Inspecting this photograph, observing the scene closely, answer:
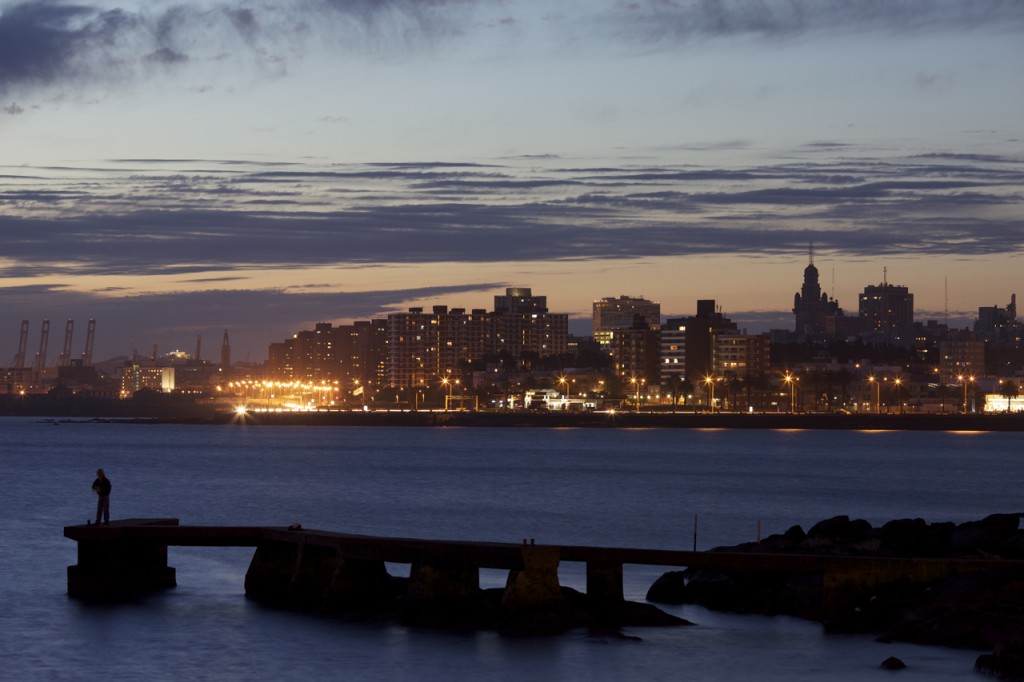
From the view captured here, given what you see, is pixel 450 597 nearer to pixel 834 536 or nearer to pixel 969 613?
pixel 969 613

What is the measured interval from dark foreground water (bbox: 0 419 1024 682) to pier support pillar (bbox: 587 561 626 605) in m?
1.27

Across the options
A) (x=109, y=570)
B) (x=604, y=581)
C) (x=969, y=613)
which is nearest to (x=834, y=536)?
(x=604, y=581)

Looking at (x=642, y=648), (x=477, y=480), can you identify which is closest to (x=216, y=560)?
(x=642, y=648)

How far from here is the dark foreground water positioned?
2459 centimetres

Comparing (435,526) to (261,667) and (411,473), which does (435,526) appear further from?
(411,473)

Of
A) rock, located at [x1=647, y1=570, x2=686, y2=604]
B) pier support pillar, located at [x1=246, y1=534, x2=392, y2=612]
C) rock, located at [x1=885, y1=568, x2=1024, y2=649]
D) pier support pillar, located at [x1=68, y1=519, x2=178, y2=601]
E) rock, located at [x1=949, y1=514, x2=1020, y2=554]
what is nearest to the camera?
rock, located at [x1=885, y1=568, x2=1024, y2=649]

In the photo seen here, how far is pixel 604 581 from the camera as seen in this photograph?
88.5 ft

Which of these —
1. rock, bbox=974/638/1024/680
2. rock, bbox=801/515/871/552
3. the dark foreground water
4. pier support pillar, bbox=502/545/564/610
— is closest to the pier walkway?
pier support pillar, bbox=502/545/564/610

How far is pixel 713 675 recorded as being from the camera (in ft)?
77.5

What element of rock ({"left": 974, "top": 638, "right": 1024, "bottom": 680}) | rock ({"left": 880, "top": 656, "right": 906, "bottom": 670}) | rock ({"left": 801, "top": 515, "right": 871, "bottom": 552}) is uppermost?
rock ({"left": 801, "top": 515, "right": 871, "bottom": 552})

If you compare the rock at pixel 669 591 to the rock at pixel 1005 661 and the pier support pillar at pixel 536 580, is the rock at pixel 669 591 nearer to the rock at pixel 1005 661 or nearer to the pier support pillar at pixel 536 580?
the pier support pillar at pixel 536 580

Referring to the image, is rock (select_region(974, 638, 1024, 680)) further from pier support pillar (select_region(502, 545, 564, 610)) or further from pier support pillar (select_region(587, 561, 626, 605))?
pier support pillar (select_region(502, 545, 564, 610))

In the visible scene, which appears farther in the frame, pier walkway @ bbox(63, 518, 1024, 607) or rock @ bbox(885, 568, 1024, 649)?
pier walkway @ bbox(63, 518, 1024, 607)

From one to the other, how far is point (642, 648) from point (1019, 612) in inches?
223
